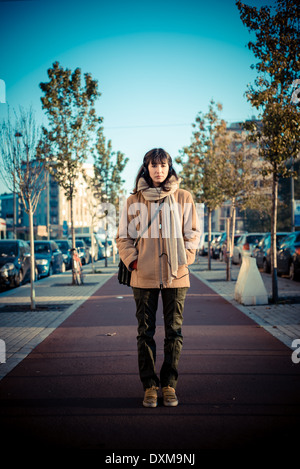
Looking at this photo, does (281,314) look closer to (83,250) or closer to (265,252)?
(265,252)

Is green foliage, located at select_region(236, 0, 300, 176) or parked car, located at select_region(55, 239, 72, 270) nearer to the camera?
green foliage, located at select_region(236, 0, 300, 176)

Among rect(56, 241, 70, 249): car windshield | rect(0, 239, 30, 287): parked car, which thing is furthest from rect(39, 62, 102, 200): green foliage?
rect(56, 241, 70, 249): car windshield

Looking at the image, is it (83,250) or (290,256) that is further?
(83,250)

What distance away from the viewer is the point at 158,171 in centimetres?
446

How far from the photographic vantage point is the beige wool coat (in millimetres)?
4383

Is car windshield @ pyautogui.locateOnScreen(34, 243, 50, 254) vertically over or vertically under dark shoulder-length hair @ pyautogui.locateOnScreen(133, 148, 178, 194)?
under

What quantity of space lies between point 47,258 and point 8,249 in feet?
15.0

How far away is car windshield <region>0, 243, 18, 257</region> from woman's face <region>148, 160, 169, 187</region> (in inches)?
522

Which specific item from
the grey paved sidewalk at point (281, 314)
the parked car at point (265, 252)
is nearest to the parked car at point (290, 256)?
the grey paved sidewalk at point (281, 314)

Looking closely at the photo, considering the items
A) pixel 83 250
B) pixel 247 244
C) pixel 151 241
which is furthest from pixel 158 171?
pixel 83 250

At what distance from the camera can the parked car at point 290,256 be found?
16.3 metres

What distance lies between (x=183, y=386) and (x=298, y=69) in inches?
278

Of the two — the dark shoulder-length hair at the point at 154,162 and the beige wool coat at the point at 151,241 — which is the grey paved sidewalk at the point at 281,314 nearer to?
the beige wool coat at the point at 151,241

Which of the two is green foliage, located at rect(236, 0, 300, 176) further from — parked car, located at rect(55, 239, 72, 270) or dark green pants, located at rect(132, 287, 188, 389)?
parked car, located at rect(55, 239, 72, 270)
